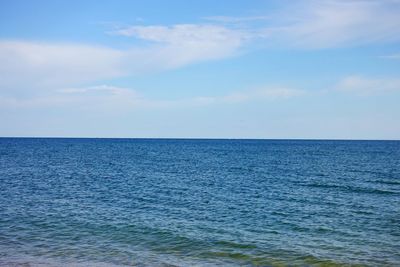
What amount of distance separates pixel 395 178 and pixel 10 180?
157 ft

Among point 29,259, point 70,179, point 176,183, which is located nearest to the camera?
point 29,259

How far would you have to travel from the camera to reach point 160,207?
115 ft

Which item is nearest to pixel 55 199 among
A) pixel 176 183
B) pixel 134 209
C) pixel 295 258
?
pixel 134 209

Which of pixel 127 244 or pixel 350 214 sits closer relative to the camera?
pixel 127 244

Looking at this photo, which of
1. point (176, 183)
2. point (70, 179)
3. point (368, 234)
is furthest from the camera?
point (70, 179)

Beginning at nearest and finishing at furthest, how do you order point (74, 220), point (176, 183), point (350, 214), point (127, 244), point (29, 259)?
1. point (29, 259)
2. point (127, 244)
3. point (74, 220)
4. point (350, 214)
5. point (176, 183)

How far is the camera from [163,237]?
24953 millimetres

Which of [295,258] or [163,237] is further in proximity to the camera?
[163,237]

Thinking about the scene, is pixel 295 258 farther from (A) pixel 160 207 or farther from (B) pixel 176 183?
(B) pixel 176 183

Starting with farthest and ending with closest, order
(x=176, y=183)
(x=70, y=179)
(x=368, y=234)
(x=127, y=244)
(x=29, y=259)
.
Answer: (x=70, y=179) → (x=176, y=183) → (x=368, y=234) → (x=127, y=244) → (x=29, y=259)

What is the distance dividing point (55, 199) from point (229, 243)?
67.9ft

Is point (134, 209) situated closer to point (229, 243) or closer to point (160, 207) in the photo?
point (160, 207)

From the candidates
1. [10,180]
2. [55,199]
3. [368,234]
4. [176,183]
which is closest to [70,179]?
[10,180]

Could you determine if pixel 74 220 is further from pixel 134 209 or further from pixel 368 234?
pixel 368 234
